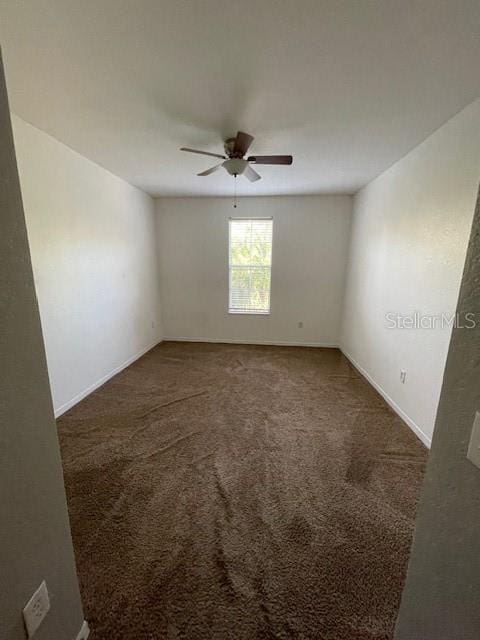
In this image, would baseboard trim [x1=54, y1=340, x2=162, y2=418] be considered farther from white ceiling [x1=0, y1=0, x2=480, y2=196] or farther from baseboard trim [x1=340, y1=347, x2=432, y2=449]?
baseboard trim [x1=340, y1=347, x2=432, y2=449]

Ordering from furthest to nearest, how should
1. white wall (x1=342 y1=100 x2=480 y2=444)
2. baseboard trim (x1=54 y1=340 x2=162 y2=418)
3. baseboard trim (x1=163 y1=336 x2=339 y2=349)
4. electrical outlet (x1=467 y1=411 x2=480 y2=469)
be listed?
baseboard trim (x1=163 y1=336 x2=339 y2=349)
baseboard trim (x1=54 y1=340 x2=162 y2=418)
white wall (x1=342 y1=100 x2=480 y2=444)
electrical outlet (x1=467 y1=411 x2=480 y2=469)

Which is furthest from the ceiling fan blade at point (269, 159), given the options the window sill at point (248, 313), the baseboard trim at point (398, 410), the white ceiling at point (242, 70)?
the window sill at point (248, 313)

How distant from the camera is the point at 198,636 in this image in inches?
39.8

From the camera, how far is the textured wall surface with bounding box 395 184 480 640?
21.5 inches

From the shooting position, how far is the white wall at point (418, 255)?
1831mm

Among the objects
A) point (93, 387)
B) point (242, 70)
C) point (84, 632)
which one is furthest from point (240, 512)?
point (242, 70)

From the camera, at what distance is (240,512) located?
1.52m

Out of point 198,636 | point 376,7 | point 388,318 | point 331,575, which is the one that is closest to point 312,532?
point 331,575

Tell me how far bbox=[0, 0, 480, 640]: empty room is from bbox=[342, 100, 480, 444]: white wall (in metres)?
0.02

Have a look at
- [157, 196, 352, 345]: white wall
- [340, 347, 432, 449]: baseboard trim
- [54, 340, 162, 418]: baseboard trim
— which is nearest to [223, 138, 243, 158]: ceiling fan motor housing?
[157, 196, 352, 345]: white wall

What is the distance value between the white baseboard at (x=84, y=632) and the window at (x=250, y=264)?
13.3ft

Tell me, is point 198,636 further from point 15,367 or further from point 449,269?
point 449,269

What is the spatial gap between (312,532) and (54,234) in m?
3.11

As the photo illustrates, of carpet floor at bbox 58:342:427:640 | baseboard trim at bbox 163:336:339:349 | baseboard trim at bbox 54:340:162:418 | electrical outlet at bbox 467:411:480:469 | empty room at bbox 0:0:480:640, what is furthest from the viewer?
baseboard trim at bbox 163:336:339:349
